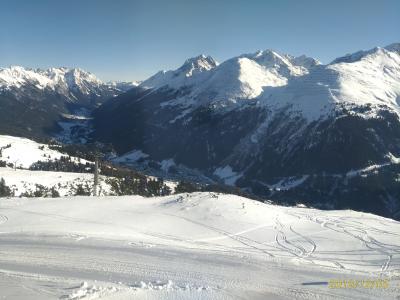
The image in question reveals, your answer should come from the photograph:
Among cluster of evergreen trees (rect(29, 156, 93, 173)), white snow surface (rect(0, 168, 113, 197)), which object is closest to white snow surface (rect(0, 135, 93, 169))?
cluster of evergreen trees (rect(29, 156, 93, 173))

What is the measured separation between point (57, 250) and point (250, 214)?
13.9 metres

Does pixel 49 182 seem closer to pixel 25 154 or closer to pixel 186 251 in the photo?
pixel 25 154

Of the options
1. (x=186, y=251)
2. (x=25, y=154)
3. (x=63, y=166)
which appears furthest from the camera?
(x=25, y=154)

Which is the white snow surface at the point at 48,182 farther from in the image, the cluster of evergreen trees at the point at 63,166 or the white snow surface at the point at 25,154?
the white snow surface at the point at 25,154

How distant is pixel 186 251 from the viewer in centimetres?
2205

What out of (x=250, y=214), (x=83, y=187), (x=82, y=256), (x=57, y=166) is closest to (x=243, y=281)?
(x=82, y=256)

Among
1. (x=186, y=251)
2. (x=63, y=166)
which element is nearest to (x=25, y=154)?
(x=63, y=166)

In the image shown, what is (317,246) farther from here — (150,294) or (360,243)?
(150,294)

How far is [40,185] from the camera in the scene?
100 m

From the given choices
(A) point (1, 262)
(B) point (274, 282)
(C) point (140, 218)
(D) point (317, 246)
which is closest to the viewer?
(B) point (274, 282)

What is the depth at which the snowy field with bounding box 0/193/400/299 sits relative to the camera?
17203mm
